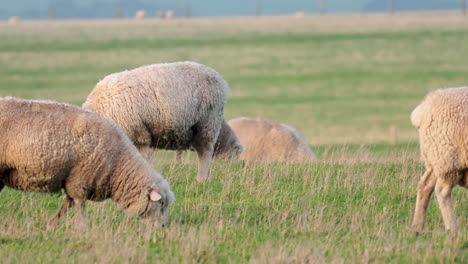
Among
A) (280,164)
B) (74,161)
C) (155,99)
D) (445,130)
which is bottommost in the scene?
(280,164)

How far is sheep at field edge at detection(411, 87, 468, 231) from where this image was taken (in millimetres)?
10055

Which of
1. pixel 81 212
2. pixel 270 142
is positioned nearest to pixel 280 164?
pixel 81 212

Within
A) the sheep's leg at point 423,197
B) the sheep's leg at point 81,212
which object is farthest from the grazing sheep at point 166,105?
the sheep's leg at point 423,197

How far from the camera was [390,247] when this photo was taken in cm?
914

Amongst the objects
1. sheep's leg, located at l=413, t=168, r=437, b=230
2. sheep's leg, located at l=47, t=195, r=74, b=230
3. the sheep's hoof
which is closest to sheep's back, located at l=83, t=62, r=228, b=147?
sheep's leg, located at l=47, t=195, r=74, b=230

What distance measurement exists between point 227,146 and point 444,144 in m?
6.84

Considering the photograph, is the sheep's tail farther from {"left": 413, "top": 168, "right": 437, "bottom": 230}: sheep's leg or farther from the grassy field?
the grassy field

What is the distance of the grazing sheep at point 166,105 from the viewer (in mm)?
12641

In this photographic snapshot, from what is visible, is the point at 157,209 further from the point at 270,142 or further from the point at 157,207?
the point at 270,142

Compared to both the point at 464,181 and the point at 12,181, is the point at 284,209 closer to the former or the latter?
the point at 464,181

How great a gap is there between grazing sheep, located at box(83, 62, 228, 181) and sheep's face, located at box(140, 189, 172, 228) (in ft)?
7.47

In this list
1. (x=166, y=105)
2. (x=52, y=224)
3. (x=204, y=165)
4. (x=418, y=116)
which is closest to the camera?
(x=52, y=224)

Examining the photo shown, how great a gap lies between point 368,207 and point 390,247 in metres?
1.93

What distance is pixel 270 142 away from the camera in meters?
18.6
